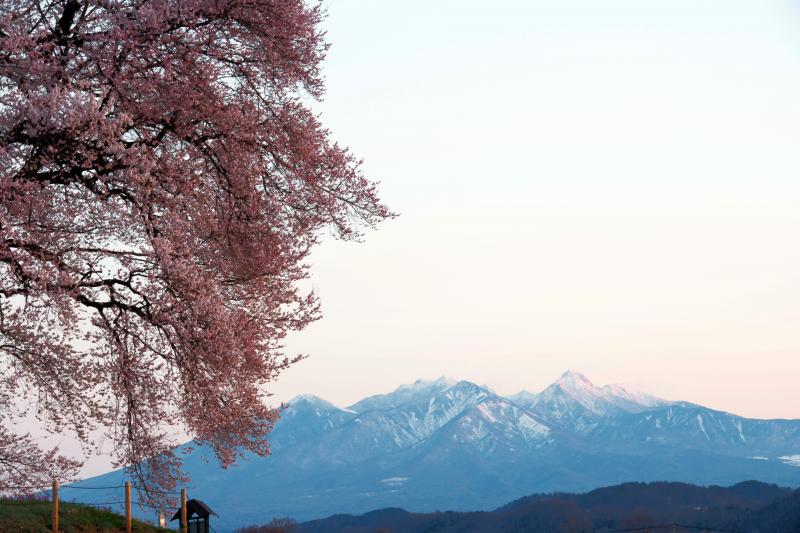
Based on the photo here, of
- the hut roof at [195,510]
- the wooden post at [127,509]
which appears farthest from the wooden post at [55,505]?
the hut roof at [195,510]

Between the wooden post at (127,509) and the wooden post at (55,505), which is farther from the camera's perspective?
the wooden post at (127,509)

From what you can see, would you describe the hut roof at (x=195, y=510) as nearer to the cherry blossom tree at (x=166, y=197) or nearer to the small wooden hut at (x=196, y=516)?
the small wooden hut at (x=196, y=516)

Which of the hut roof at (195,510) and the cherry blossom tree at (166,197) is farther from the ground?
the cherry blossom tree at (166,197)

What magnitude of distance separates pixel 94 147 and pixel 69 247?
10.1 feet

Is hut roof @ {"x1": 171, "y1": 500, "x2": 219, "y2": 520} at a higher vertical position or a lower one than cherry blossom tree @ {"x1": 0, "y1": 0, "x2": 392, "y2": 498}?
lower

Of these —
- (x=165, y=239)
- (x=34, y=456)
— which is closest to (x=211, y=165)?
(x=165, y=239)

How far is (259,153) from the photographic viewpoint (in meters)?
24.7

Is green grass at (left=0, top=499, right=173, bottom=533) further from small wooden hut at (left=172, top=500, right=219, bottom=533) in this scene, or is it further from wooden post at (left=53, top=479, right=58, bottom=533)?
small wooden hut at (left=172, top=500, right=219, bottom=533)

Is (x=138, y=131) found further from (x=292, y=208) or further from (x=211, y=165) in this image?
(x=292, y=208)

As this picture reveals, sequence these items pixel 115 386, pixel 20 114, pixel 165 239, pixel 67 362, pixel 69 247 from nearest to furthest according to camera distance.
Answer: pixel 20 114 < pixel 165 239 < pixel 69 247 < pixel 115 386 < pixel 67 362

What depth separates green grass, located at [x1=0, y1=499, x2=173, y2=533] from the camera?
31000 mm

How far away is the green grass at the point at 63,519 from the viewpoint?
102ft

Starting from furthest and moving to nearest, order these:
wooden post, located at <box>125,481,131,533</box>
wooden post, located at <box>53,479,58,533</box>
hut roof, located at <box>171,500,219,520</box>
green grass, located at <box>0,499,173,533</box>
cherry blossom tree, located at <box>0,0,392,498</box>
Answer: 1. hut roof, located at <box>171,500,219,520</box>
2. wooden post, located at <box>125,481,131,533</box>
3. wooden post, located at <box>53,479,58,533</box>
4. green grass, located at <box>0,499,173,533</box>
5. cherry blossom tree, located at <box>0,0,392,498</box>

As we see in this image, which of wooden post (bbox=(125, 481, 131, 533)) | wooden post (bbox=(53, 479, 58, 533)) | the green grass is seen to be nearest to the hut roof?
the green grass
